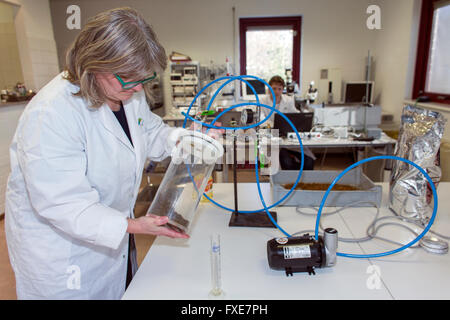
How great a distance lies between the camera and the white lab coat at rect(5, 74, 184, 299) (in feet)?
2.73

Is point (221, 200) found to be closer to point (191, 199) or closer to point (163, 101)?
point (191, 199)

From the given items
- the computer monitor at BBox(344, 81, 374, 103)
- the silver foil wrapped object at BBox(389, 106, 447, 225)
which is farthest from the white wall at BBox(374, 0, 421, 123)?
the silver foil wrapped object at BBox(389, 106, 447, 225)

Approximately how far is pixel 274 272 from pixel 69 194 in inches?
25.1

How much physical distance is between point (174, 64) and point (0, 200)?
293cm

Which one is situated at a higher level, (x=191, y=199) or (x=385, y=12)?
(x=385, y=12)

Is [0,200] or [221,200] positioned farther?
[0,200]

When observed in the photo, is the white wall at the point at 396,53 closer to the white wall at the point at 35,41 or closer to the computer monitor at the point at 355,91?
the computer monitor at the point at 355,91

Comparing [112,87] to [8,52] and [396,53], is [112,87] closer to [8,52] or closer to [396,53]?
[8,52]

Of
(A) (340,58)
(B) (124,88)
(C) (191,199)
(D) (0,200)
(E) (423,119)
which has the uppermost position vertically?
(A) (340,58)

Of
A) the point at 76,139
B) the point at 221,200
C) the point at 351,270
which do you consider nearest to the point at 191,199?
the point at 221,200

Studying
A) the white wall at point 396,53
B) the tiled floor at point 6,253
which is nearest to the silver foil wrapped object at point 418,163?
the tiled floor at point 6,253

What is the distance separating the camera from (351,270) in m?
0.98
